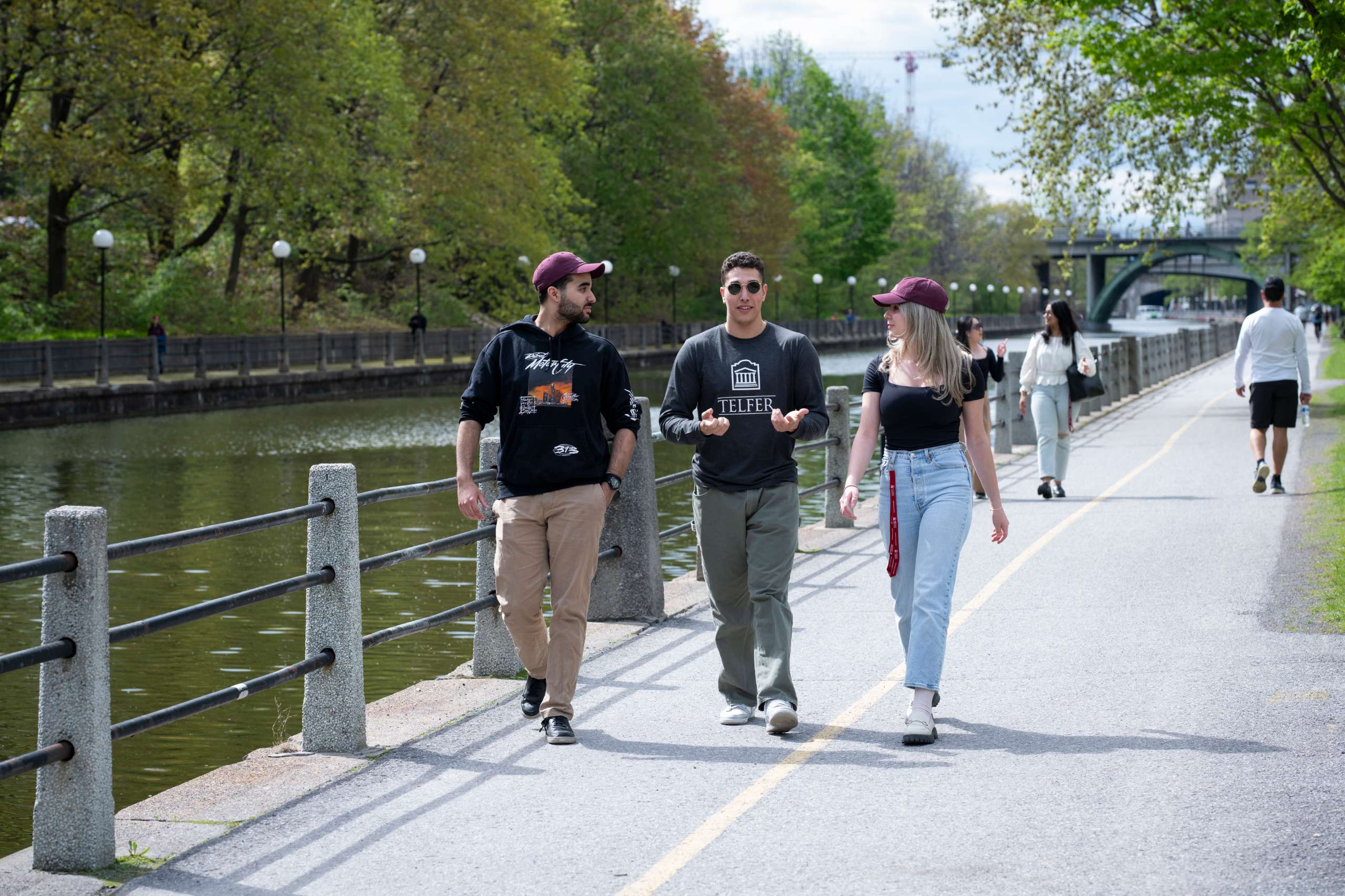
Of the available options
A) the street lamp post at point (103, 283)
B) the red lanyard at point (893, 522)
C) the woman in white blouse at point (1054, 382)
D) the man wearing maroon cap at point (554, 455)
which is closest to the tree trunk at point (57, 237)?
the street lamp post at point (103, 283)

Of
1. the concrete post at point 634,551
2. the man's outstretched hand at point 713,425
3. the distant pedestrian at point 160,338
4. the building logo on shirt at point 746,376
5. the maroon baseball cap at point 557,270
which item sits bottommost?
the concrete post at point 634,551

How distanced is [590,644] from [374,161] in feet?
144

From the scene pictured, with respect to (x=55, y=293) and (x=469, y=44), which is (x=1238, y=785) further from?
(x=469, y=44)

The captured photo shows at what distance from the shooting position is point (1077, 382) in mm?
15688

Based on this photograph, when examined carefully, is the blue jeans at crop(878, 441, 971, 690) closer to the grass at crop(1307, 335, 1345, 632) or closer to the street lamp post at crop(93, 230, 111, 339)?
the grass at crop(1307, 335, 1345, 632)

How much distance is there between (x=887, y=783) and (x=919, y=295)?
1.97 m

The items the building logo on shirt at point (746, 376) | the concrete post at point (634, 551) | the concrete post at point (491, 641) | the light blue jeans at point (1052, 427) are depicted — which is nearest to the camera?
the building logo on shirt at point (746, 376)

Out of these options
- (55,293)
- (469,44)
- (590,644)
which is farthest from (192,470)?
(469,44)

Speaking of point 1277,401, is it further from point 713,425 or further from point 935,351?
point 713,425

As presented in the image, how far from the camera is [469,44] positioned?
56.1m

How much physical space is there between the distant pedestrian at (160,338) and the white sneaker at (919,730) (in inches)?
1369

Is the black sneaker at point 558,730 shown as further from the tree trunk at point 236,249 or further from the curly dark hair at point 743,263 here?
Result: the tree trunk at point 236,249

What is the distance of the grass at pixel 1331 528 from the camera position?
8883 mm

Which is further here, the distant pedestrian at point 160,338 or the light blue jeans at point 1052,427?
the distant pedestrian at point 160,338
